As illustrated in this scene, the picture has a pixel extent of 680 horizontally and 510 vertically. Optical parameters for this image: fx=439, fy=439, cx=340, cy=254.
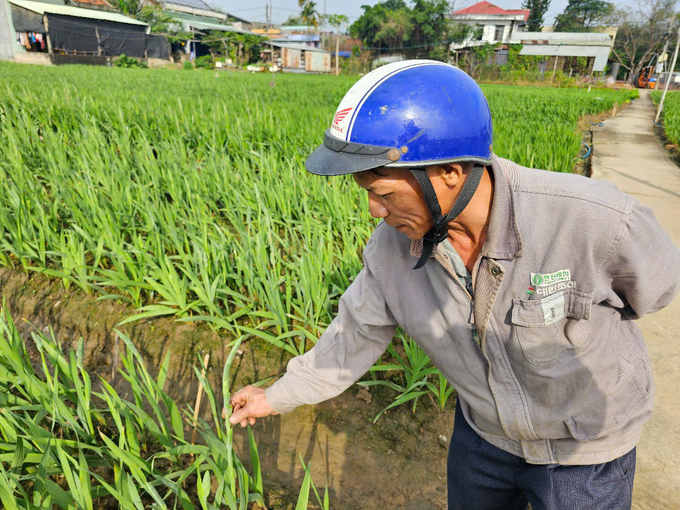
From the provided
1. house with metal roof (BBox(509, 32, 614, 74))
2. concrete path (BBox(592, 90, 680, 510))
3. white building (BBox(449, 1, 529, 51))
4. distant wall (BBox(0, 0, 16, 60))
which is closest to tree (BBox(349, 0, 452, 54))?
white building (BBox(449, 1, 529, 51))

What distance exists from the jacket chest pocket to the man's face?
240 millimetres

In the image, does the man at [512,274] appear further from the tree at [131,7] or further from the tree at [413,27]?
the tree at [131,7]

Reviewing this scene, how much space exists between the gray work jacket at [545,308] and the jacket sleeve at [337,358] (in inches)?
1.3

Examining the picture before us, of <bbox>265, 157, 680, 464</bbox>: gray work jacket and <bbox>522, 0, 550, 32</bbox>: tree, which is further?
<bbox>522, 0, 550, 32</bbox>: tree

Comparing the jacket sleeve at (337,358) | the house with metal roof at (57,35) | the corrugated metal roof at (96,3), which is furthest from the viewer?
the corrugated metal roof at (96,3)

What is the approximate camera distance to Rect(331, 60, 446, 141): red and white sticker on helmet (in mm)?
843

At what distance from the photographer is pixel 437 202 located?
0.83 metres

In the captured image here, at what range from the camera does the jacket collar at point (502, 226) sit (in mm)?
823

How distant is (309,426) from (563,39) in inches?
1592

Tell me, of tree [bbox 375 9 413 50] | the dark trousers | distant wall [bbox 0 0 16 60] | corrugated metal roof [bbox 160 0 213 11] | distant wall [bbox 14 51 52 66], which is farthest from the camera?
corrugated metal roof [bbox 160 0 213 11]

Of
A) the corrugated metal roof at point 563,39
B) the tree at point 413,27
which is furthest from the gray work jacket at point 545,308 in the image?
the tree at point 413,27

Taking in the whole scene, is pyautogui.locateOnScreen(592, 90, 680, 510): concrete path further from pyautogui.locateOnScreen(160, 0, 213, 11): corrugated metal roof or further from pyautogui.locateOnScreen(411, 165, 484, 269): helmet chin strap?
pyautogui.locateOnScreen(160, 0, 213, 11): corrugated metal roof

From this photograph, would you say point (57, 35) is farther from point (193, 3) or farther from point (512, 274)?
point (193, 3)

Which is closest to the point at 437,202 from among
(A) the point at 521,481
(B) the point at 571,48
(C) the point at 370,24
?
(A) the point at 521,481
